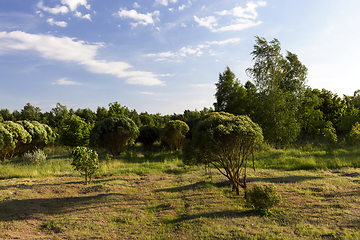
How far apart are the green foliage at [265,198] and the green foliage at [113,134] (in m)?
15.2

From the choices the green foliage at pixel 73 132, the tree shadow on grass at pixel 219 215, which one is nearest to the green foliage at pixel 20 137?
the green foliage at pixel 73 132

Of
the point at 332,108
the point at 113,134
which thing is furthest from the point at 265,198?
the point at 332,108

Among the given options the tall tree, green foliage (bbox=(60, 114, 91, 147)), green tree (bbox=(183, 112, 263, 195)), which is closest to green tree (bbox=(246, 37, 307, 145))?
the tall tree

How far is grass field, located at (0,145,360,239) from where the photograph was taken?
477 cm

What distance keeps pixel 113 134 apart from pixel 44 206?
1241 centimetres

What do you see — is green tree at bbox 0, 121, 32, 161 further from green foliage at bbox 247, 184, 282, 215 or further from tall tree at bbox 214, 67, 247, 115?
tall tree at bbox 214, 67, 247, 115

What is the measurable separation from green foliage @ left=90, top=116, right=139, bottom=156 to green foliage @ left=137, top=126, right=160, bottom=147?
4.81m

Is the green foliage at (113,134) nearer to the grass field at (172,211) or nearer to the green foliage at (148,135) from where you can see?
the green foliage at (148,135)

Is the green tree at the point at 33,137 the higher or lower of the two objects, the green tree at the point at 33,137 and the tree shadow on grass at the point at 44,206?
the higher

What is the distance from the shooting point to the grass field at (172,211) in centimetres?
477

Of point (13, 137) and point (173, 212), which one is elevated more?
point (13, 137)

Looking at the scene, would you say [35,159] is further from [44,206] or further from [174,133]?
[174,133]

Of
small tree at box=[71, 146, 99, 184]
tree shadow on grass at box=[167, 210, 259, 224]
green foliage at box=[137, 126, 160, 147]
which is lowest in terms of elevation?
tree shadow on grass at box=[167, 210, 259, 224]

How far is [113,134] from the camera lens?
62.1 feet
